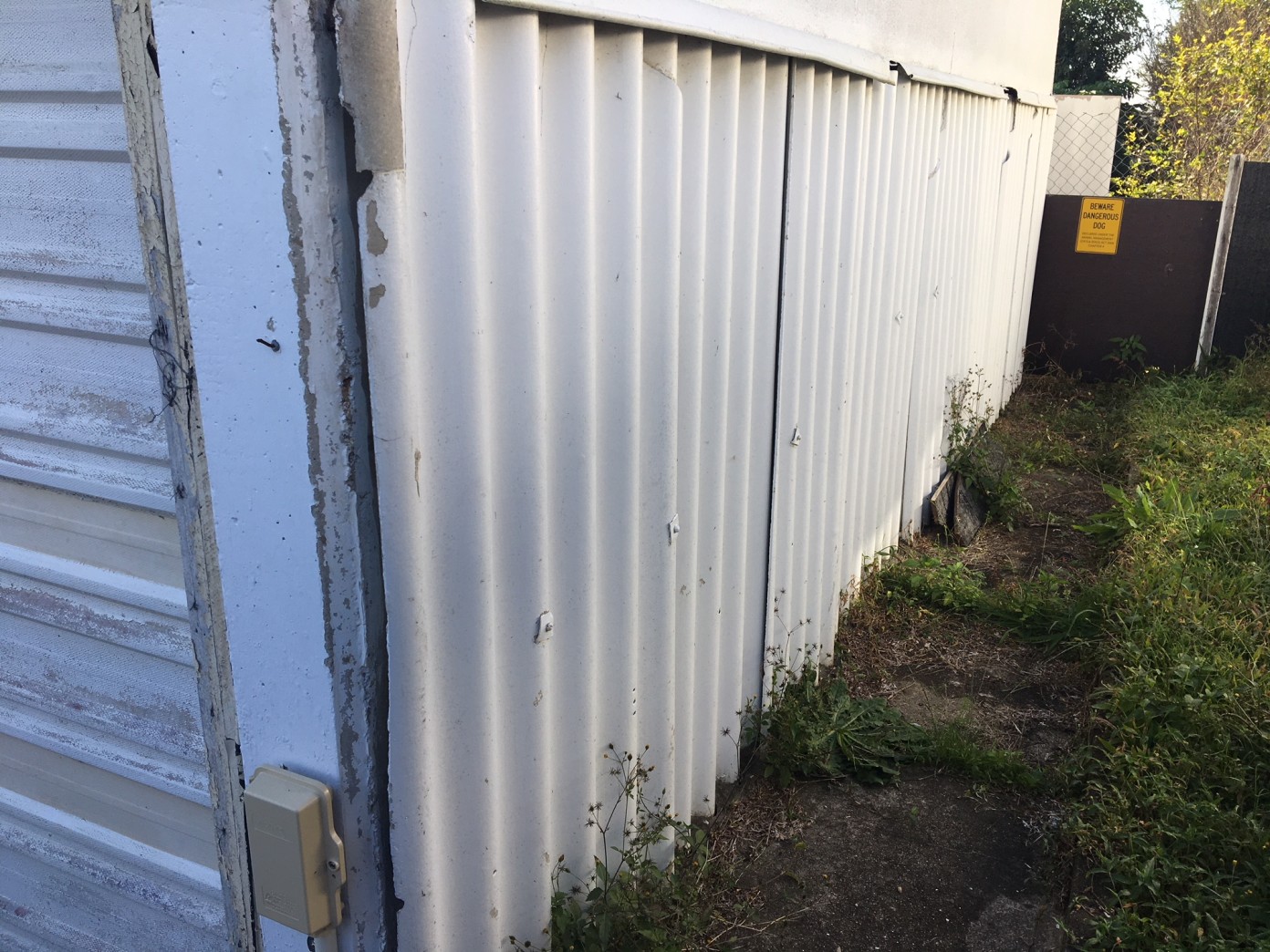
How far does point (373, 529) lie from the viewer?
5.41 feet

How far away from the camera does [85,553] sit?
2.21 m

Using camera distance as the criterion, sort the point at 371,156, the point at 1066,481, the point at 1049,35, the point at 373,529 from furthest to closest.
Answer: the point at 1049,35
the point at 1066,481
the point at 373,529
the point at 371,156

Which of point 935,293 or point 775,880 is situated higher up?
point 935,293

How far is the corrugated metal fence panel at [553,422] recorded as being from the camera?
5.56ft

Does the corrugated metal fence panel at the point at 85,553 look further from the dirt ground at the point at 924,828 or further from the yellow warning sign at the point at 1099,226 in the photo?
the yellow warning sign at the point at 1099,226

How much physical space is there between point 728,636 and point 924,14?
307 cm

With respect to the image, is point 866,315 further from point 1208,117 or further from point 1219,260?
point 1208,117

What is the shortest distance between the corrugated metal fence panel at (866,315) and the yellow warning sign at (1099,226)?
2.76m

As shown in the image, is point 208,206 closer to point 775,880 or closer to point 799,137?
point 799,137

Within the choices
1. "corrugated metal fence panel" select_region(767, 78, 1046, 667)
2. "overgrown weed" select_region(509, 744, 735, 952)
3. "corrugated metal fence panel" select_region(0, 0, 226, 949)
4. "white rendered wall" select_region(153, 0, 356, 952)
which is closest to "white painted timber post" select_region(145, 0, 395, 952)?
"white rendered wall" select_region(153, 0, 356, 952)

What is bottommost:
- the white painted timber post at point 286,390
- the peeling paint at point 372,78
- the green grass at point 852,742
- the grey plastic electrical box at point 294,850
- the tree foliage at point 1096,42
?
the green grass at point 852,742

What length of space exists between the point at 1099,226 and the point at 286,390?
9249 mm

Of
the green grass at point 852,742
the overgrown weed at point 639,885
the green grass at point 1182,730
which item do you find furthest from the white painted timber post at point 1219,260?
the overgrown weed at point 639,885

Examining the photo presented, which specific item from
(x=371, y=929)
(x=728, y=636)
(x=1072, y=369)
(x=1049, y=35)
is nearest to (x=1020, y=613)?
(x=728, y=636)
